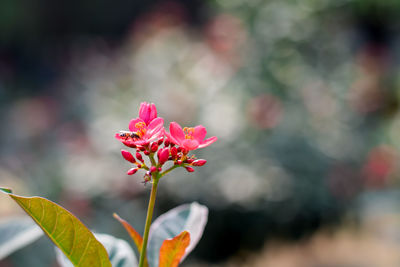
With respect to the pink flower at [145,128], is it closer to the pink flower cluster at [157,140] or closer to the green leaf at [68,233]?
the pink flower cluster at [157,140]

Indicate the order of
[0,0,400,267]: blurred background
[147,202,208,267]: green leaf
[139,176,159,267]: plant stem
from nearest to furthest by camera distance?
1. [139,176,159,267]: plant stem
2. [147,202,208,267]: green leaf
3. [0,0,400,267]: blurred background

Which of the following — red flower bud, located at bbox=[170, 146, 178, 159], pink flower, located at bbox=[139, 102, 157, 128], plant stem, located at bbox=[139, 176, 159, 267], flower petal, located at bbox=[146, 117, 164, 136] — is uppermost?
pink flower, located at bbox=[139, 102, 157, 128]

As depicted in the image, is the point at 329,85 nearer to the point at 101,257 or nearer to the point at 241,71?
the point at 241,71

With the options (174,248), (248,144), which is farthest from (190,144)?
(248,144)

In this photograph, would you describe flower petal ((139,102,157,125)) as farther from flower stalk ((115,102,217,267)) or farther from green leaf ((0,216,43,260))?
green leaf ((0,216,43,260))

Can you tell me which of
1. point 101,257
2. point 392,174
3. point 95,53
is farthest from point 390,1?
point 101,257

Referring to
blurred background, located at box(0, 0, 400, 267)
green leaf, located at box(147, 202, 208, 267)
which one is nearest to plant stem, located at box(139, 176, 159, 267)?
green leaf, located at box(147, 202, 208, 267)

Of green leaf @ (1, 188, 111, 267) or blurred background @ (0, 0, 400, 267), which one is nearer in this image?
green leaf @ (1, 188, 111, 267)
